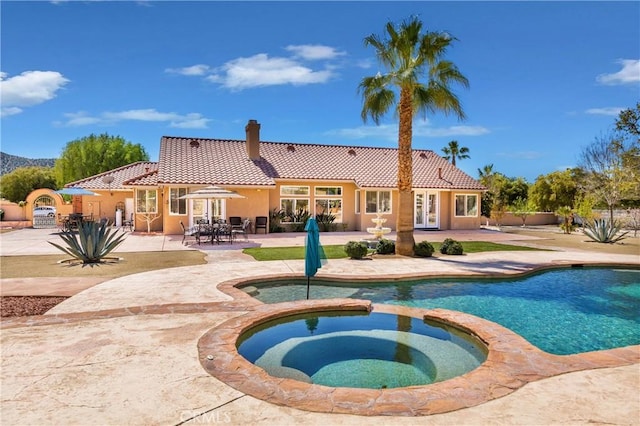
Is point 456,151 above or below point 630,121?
above

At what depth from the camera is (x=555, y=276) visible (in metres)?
11.4

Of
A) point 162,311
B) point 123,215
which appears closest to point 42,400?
point 162,311

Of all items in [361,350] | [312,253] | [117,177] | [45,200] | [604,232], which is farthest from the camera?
[45,200]

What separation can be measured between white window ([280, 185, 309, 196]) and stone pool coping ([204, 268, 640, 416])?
748 inches

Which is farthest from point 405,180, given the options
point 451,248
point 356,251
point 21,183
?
point 21,183

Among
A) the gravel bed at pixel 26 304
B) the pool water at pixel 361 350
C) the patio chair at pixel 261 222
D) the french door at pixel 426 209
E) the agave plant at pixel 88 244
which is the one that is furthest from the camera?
the french door at pixel 426 209

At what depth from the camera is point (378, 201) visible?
2656 cm

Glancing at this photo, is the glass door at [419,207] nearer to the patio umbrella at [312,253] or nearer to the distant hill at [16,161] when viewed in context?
the patio umbrella at [312,253]

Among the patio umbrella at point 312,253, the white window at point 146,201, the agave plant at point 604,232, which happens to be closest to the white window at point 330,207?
the white window at point 146,201

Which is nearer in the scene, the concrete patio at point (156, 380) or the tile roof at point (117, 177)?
the concrete patio at point (156, 380)

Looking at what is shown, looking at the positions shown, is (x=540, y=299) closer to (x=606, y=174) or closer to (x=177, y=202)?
(x=177, y=202)

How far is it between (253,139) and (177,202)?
716cm

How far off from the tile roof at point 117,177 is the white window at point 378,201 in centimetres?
1566

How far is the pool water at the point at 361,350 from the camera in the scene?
4955 millimetres
